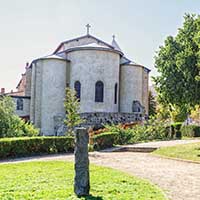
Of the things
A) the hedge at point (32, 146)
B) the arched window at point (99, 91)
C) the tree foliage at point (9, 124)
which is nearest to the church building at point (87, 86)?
the arched window at point (99, 91)

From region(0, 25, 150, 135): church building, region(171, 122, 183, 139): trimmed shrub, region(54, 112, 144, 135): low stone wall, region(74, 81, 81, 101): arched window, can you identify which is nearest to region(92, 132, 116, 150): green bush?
region(171, 122, 183, 139): trimmed shrub

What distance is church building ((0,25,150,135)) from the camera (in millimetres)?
37250

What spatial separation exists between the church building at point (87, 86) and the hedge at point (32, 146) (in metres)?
14.9

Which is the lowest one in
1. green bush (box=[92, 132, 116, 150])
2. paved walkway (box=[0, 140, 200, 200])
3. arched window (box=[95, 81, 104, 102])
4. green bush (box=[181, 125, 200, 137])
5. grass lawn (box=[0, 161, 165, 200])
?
paved walkway (box=[0, 140, 200, 200])

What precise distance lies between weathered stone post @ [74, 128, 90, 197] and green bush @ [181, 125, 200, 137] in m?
22.0

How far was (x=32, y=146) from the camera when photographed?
18.6m

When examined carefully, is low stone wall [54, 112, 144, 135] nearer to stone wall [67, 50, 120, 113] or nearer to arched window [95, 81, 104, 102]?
stone wall [67, 50, 120, 113]

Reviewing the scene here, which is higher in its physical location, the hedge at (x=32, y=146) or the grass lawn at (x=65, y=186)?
the hedge at (x=32, y=146)

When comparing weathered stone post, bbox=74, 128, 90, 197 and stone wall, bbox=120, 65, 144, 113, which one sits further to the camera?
stone wall, bbox=120, 65, 144, 113

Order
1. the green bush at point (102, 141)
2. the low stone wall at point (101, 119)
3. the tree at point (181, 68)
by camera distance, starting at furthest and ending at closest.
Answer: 1. the low stone wall at point (101, 119)
2. the green bush at point (102, 141)
3. the tree at point (181, 68)

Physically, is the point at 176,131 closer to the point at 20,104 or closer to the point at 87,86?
the point at 87,86

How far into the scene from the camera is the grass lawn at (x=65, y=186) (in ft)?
25.3

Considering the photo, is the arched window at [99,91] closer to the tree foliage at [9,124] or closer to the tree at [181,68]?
the tree foliage at [9,124]

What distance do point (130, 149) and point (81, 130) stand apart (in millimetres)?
12369
